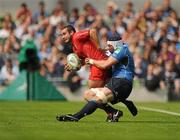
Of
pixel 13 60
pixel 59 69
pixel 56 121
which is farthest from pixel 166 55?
pixel 56 121

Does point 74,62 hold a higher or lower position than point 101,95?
higher

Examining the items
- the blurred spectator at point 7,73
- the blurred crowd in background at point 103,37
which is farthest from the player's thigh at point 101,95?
the blurred spectator at point 7,73

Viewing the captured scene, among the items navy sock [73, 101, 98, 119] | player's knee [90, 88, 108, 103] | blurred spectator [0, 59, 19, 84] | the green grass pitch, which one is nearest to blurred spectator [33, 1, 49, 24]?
blurred spectator [0, 59, 19, 84]

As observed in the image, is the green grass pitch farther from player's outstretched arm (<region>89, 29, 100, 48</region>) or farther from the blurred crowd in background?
the blurred crowd in background

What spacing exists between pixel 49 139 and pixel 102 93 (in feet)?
10.8

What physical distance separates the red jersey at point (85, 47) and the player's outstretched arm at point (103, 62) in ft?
2.65

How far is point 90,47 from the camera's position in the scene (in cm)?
1429

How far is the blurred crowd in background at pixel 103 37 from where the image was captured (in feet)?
83.1

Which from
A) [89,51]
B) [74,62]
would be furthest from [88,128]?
[89,51]

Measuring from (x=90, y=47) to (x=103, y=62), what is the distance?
0.97 m

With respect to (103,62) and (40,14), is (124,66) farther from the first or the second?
(40,14)

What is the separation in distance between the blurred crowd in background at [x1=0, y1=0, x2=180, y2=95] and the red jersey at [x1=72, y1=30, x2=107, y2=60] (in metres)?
10.6

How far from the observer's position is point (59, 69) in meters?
25.8

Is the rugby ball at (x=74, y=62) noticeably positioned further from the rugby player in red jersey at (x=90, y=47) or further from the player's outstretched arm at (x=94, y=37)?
the player's outstretched arm at (x=94, y=37)
